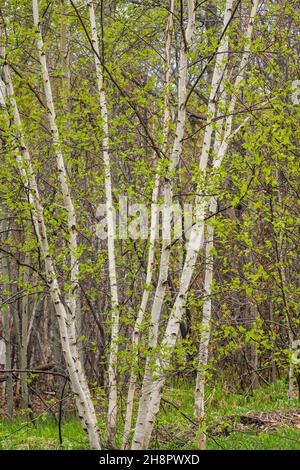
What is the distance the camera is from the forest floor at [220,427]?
6.86 metres

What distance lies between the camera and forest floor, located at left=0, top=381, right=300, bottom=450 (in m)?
6.86

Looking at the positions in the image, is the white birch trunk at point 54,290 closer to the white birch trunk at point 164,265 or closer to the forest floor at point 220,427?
the forest floor at point 220,427

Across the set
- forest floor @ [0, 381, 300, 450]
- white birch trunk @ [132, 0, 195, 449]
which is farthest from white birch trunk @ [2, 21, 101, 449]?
white birch trunk @ [132, 0, 195, 449]

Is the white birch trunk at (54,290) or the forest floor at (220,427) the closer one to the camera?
the white birch trunk at (54,290)

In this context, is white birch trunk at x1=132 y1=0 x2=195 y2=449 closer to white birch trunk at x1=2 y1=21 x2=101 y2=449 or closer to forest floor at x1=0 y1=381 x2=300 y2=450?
forest floor at x1=0 y1=381 x2=300 y2=450

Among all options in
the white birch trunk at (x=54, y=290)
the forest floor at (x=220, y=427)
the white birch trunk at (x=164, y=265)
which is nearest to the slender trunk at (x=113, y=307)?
the forest floor at (x=220, y=427)

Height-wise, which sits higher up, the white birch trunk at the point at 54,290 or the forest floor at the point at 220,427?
the white birch trunk at the point at 54,290

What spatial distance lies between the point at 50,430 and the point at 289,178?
4755 mm

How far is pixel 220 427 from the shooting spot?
6.79 m

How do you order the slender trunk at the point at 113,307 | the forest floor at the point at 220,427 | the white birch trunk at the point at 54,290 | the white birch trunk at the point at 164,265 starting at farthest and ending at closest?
the forest floor at the point at 220,427
the slender trunk at the point at 113,307
the white birch trunk at the point at 54,290
the white birch trunk at the point at 164,265

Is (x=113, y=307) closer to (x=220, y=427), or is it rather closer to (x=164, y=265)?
(x=164, y=265)
